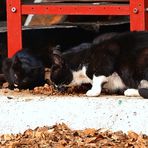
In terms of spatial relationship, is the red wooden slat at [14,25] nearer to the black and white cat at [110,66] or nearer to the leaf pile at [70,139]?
the black and white cat at [110,66]

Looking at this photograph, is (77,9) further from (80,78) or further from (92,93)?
(92,93)

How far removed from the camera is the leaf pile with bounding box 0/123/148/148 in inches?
216

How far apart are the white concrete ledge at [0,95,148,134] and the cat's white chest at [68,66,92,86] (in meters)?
0.68

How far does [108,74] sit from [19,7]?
1.41 m

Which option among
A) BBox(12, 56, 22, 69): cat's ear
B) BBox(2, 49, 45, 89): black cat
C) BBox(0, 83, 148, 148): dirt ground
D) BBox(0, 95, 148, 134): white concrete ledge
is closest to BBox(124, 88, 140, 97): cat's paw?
BBox(0, 95, 148, 134): white concrete ledge

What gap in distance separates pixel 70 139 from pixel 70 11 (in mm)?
2019

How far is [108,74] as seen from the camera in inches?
259

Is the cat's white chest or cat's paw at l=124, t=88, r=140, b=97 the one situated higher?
the cat's white chest

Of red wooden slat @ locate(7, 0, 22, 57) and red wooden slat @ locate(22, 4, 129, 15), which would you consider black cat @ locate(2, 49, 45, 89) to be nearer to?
red wooden slat @ locate(7, 0, 22, 57)

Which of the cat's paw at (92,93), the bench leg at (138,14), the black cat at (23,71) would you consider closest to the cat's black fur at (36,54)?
the black cat at (23,71)

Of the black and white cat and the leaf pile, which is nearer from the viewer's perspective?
the leaf pile

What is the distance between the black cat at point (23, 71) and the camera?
7.23 meters

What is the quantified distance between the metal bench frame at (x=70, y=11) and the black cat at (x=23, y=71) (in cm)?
15

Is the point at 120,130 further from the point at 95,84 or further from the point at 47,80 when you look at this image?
the point at 47,80
